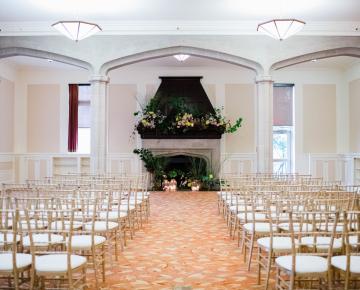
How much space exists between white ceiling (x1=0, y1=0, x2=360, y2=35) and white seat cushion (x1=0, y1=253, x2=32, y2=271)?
692 centimetres

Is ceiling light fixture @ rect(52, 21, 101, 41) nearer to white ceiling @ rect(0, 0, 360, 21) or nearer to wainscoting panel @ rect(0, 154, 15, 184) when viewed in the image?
white ceiling @ rect(0, 0, 360, 21)

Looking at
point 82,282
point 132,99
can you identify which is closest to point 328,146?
point 132,99

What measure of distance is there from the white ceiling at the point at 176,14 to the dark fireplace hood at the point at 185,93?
12.6 feet

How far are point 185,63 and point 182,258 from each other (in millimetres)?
10179

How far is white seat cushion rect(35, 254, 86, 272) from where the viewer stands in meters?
3.48

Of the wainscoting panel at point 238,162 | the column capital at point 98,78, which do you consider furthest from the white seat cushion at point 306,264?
the wainscoting panel at point 238,162

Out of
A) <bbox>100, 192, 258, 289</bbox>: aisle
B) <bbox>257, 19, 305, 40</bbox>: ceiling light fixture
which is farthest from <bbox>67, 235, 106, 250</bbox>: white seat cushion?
<bbox>257, 19, 305, 40</bbox>: ceiling light fixture

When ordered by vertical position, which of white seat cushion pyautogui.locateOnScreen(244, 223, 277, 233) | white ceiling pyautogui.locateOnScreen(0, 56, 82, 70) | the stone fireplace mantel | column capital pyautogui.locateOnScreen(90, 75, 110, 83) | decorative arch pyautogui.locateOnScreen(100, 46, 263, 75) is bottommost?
white seat cushion pyautogui.locateOnScreen(244, 223, 277, 233)

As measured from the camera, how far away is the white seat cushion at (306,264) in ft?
11.5

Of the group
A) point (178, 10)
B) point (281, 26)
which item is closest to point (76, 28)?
point (178, 10)

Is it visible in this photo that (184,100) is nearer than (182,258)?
No

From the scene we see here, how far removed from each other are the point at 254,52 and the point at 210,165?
4746mm

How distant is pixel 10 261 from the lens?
12.0 feet

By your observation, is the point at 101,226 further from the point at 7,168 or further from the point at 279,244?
the point at 7,168
